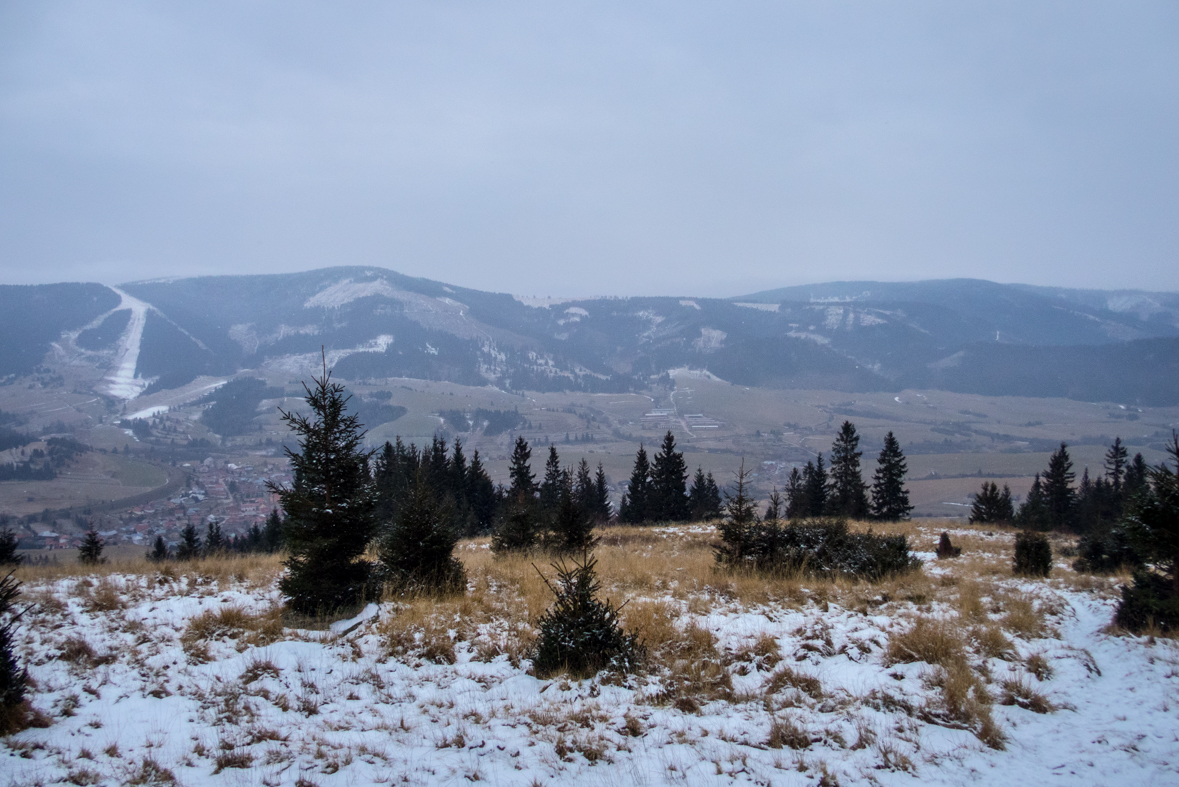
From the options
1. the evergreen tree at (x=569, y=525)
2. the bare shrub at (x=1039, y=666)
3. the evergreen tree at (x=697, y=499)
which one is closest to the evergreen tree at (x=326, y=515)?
the evergreen tree at (x=569, y=525)

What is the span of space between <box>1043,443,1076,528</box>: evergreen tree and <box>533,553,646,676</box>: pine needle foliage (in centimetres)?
6640

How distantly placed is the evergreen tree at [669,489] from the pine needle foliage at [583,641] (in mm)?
43267

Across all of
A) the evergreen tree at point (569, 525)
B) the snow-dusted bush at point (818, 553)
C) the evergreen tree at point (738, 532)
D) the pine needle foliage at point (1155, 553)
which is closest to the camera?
the pine needle foliage at point (1155, 553)

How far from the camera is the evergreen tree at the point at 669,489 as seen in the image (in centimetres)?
4919

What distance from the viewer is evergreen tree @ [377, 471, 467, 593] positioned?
328 inches

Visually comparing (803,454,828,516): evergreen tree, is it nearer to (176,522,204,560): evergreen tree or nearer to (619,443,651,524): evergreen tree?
(619,443,651,524): evergreen tree

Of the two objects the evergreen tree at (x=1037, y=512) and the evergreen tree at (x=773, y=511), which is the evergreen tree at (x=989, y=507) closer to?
the evergreen tree at (x=1037, y=512)

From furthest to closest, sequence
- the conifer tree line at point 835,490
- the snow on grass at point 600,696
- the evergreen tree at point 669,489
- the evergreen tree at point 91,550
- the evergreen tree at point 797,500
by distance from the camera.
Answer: the evergreen tree at point 797,500 → the evergreen tree at point 669,489 → the conifer tree line at point 835,490 → the evergreen tree at point 91,550 → the snow on grass at point 600,696

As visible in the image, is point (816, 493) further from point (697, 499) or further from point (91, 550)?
point (91, 550)

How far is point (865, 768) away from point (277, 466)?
153961mm

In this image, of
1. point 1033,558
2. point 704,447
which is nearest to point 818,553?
point 1033,558

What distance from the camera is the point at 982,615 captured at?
722cm

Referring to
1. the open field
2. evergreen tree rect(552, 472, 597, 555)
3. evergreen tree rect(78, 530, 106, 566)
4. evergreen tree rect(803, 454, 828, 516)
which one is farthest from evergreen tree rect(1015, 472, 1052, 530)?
evergreen tree rect(78, 530, 106, 566)

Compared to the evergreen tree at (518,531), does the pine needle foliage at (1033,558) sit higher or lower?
higher
